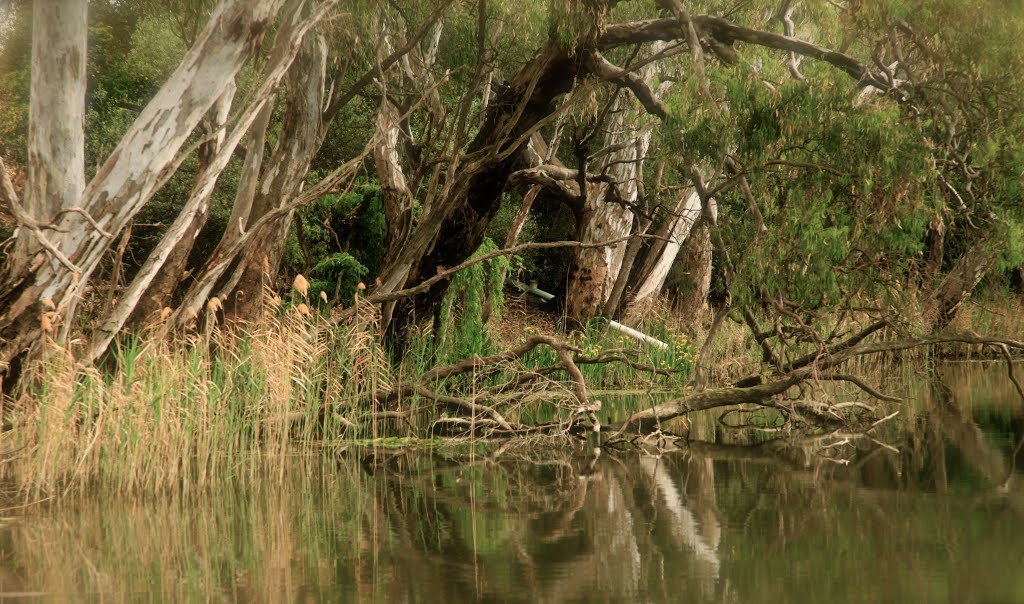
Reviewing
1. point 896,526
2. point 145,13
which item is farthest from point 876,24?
point 145,13

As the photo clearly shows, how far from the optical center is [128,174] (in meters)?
7.54

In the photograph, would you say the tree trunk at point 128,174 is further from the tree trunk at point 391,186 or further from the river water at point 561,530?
the tree trunk at point 391,186

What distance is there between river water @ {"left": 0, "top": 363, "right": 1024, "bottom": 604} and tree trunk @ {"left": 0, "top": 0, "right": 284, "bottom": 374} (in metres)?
1.91

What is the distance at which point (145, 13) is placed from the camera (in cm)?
1441

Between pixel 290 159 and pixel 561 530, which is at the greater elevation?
pixel 290 159

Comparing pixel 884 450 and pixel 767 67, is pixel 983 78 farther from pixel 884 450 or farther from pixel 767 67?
pixel 884 450

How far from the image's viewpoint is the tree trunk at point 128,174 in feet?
23.0

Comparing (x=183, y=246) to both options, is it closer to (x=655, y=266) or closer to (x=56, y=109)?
(x=56, y=109)

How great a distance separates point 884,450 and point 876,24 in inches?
109

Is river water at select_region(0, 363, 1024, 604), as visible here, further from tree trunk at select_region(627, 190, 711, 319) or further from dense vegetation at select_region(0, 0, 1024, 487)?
tree trunk at select_region(627, 190, 711, 319)

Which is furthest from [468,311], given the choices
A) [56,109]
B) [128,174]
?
[56,109]

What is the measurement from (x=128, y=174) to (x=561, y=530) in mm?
Result: 4340

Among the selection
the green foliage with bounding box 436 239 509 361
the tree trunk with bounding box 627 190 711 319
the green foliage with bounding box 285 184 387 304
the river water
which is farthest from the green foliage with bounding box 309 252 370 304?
the river water

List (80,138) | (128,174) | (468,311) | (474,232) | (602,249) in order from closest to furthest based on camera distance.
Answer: (128,174)
(80,138)
(474,232)
(468,311)
(602,249)
